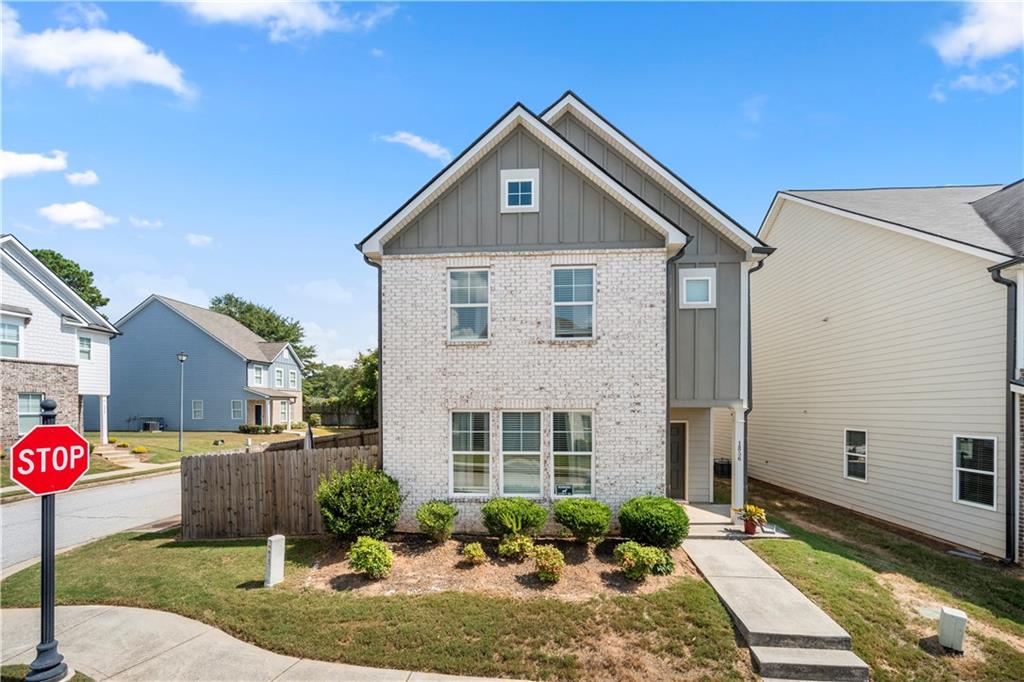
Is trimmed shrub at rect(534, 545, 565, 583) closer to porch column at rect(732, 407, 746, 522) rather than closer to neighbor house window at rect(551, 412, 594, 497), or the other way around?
neighbor house window at rect(551, 412, 594, 497)

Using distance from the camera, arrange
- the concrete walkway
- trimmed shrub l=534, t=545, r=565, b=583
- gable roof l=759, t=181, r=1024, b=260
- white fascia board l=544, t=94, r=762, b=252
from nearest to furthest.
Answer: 1. the concrete walkway
2. trimmed shrub l=534, t=545, r=565, b=583
3. gable roof l=759, t=181, r=1024, b=260
4. white fascia board l=544, t=94, r=762, b=252

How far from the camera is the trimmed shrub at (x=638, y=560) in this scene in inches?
307

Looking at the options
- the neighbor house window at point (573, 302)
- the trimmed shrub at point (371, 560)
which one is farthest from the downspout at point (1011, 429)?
the trimmed shrub at point (371, 560)

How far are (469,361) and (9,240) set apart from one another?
75.2ft

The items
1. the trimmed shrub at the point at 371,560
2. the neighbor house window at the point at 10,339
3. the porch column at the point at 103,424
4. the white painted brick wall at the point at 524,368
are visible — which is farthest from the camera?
the porch column at the point at 103,424

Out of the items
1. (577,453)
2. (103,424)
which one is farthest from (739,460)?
(103,424)

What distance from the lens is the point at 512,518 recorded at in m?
8.93

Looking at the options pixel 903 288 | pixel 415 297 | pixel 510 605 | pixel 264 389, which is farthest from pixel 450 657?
pixel 264 389

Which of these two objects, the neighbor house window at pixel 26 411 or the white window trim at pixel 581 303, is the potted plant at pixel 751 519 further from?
the neighbor house window at pixel 26 411

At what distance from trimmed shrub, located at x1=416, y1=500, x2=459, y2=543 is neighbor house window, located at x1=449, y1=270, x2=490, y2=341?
345cm

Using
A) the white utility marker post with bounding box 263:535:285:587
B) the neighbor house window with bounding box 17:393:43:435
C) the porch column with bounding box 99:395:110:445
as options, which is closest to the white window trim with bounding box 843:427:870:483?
the white utility marker post with bounding box 263:535:285:587

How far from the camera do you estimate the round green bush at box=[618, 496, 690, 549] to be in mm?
8570

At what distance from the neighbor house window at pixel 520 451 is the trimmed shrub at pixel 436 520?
134 centimetres

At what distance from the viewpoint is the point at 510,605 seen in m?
7.09
